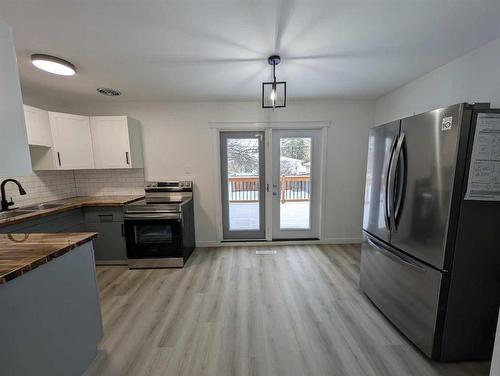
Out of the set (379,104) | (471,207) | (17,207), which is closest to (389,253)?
(471,207)

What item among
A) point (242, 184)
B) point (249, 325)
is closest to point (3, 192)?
point (242, 184)

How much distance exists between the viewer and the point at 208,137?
332 cm

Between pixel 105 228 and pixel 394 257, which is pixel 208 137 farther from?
pixel 394 257

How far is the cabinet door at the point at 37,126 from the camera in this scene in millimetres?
2430

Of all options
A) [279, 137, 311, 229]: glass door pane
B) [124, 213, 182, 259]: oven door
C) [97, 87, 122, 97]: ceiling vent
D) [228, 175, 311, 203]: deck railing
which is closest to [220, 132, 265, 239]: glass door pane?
[228, 175, 311, 203]: deck railing

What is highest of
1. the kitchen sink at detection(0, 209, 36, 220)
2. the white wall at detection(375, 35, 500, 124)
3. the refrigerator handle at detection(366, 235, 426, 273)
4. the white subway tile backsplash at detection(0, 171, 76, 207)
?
the white wall at detection(375, 35, 500, 124)

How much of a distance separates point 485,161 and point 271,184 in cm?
241

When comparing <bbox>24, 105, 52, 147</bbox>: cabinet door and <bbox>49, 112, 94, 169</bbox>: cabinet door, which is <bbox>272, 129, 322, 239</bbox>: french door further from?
<bbox>24, 105, 52, 147</bbox>: cabinet door

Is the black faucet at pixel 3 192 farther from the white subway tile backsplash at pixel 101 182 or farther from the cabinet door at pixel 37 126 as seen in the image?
the white subway tile backsplash at pixel 101 182

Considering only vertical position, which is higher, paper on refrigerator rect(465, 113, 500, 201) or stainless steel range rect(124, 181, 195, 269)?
paper on refrigerator rect(465, 113, 500, 201)

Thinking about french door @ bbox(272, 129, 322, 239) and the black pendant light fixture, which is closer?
the black pendant light fixture

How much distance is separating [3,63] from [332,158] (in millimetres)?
3497

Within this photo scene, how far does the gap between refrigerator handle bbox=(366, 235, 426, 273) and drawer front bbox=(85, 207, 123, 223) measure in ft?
10.2

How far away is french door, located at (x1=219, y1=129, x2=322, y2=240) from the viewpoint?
11.1 feet
